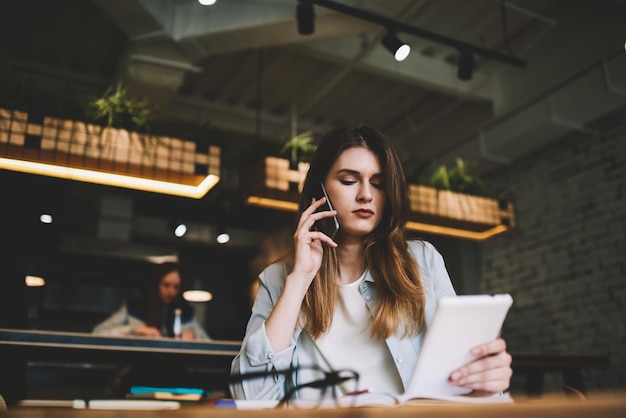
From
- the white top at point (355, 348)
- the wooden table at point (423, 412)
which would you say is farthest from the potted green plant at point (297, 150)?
the wooden table at point (423, 412)

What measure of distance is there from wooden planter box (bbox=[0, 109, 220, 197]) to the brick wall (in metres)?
3.41

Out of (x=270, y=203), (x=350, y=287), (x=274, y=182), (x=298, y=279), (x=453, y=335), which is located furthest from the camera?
(x=270, y=203)

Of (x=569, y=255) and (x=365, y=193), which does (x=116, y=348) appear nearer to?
(x=365, y=193)

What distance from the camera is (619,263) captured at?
4.75 metres

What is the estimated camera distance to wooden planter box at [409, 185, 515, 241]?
14.5ft

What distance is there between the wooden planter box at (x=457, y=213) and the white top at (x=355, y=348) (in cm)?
285

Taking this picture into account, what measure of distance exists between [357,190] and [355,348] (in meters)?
0.45

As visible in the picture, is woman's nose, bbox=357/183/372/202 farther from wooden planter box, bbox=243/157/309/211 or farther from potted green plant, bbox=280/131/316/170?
potted green plant, bbox=280/131/316/170

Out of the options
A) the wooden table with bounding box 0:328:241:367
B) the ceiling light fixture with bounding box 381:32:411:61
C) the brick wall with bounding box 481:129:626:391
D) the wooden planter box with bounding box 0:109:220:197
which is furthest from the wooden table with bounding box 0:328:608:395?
the brick wall with bounding box 481:129:626:391

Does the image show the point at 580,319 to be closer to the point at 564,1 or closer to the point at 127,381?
the point at 564,1

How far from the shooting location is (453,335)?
3.15 feet

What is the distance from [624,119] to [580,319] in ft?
5.81

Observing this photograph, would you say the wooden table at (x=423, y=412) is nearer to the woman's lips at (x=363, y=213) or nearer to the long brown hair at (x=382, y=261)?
the long brown hair at (x=382, y=261)

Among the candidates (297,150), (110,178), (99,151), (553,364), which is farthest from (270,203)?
(553,364)
